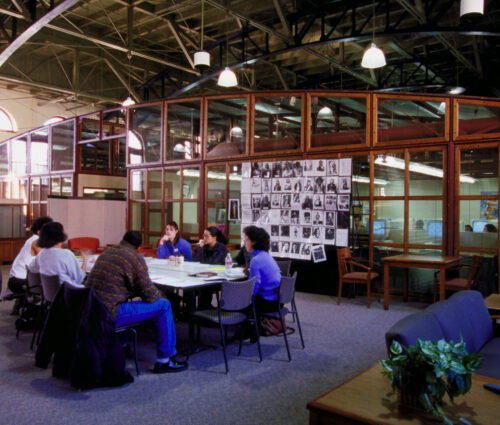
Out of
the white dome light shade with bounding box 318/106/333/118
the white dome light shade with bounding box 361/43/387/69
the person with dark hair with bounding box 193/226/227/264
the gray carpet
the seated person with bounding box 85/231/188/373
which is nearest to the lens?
the gray carpet

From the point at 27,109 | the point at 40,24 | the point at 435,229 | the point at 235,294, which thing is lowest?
the point at 235,294

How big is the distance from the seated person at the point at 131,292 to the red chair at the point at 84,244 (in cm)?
632

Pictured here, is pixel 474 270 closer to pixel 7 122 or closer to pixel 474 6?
pixel 474 6

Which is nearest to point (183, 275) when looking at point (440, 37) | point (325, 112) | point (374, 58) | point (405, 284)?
point (405, 284)

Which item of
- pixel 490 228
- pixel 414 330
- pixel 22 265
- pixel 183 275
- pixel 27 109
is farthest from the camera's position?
pixel 27 109

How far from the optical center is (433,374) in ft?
5.64

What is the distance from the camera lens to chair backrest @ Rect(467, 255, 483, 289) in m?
6.00

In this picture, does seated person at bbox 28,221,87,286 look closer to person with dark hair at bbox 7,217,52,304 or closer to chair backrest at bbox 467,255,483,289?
person with dark hair at bbox 7,217,52,304

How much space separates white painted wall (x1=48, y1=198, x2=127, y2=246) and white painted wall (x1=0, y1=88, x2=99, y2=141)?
24.5 feet

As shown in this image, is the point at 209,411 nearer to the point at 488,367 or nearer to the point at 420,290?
the point at 488,367

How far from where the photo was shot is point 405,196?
6992mm

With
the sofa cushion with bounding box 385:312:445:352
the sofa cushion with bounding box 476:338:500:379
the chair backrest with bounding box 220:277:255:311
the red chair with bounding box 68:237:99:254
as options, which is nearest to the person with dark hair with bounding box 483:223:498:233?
the sofa cushion with bounding box 476:338:500:379

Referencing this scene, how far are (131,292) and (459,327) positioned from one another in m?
2.61

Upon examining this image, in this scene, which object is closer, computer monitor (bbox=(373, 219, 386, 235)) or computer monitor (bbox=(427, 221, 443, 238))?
computer monitor (bbox=(427, 221, 443, 238))
